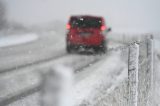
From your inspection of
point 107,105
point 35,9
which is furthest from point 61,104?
point 35,9

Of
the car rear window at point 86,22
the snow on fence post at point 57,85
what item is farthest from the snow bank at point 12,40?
the snow on fence post at point 57,85

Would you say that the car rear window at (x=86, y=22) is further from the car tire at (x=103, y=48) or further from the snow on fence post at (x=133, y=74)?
the snow on fence post at (x=133, y=74)

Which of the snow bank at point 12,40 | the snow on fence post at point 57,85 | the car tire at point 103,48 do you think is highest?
the snow on fence post at point 57,85

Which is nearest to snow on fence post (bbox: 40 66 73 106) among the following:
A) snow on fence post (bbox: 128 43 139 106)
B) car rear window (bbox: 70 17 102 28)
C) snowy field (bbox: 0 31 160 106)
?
snowy field (bbox: 0 31 160 106)

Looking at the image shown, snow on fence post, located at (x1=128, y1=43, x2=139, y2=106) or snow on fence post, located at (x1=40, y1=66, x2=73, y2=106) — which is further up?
snow on fence post, located at (x1=40, y1=66, x2=73, y2=106)

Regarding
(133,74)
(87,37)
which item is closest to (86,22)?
(87,37)

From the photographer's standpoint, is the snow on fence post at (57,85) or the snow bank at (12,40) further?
the snow bank at (12,40)

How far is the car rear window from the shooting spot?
846 inches

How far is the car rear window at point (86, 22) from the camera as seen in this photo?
846 inches

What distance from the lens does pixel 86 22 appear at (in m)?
21.7

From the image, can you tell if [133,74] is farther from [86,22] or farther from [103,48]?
[86,22]

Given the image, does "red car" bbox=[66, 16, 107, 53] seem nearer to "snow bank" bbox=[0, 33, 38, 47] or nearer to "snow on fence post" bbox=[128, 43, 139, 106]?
"snow bank" bbox=[0, 33, 38, 47]

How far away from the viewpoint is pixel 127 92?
645 centimetres

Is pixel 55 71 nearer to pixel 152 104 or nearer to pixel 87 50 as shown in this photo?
pixel 152 104
